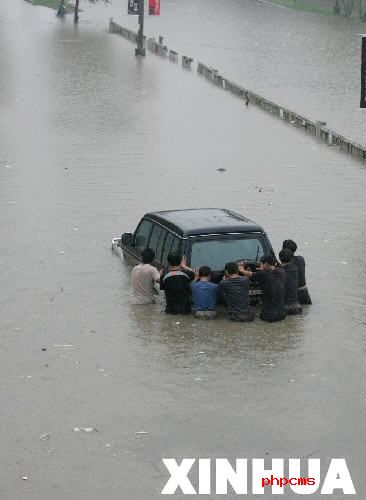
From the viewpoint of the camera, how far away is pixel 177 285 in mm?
17297

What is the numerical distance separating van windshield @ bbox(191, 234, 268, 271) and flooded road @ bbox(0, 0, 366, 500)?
0.99 meters

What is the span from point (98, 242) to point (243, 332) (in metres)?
6.78

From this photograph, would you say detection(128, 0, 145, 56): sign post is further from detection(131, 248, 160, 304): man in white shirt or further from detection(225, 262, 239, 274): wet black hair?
detection(225, 262, 239, 274): wet black hair

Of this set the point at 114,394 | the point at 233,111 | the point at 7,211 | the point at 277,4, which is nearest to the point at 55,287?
the point at 114,394

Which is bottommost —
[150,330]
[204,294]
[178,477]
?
[178,477]

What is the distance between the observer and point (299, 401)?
46.5ft

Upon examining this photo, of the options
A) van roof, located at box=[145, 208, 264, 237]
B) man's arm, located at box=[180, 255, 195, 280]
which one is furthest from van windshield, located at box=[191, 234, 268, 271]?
man's arm, located at box=[180, 255, 195, 280]

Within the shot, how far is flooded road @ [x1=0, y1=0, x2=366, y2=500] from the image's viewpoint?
12758 millimetres

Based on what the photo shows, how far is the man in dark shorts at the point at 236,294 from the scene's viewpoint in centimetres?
1692

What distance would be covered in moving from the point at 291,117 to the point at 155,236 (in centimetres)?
2461

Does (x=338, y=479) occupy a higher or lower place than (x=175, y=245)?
lower

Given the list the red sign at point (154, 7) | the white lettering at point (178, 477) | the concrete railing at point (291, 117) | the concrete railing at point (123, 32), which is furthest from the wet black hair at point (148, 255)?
the red sign at point (154, 7)

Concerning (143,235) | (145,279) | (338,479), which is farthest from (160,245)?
(338,479)

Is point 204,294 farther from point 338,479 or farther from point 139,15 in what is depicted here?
point 139,15
